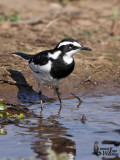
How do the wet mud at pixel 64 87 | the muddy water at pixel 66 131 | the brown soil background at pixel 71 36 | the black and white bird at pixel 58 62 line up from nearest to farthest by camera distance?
1. the muddy water at pixel 66 131
2. the wet mud at pixel 64 87
3. the black and white bird at pixel 58 62
4. the brown soil background at pixel 71 36

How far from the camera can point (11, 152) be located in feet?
15.9

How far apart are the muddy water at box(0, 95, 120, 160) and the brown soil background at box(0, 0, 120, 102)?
2.86 feet

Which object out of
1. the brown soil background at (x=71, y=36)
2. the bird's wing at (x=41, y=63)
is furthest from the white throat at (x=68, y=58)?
the brown soil background at (x=71, y=36)

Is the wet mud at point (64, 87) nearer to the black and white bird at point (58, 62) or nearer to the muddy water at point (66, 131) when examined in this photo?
the muddy water at point (66, 131)

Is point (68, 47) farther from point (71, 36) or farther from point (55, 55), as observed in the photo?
point (71, 36)

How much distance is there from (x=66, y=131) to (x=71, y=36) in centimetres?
501

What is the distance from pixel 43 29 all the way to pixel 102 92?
3.35 meters

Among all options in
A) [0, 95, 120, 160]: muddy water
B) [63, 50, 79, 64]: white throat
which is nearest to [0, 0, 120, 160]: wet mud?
[0, 95, 120, 160]: muddy water

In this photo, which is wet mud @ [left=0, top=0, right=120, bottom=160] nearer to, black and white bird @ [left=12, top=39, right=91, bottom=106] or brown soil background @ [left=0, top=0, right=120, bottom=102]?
brown soil background @ [left=0, top=0, right=120, bottom=102]

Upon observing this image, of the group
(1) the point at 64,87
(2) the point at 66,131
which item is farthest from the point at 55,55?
(1) the point at 64,87

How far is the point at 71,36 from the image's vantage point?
34.0 feet

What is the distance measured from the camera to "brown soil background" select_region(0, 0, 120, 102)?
316 inches

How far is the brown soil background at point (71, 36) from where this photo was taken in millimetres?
8016

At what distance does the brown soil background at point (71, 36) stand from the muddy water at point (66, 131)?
2.86 feet
